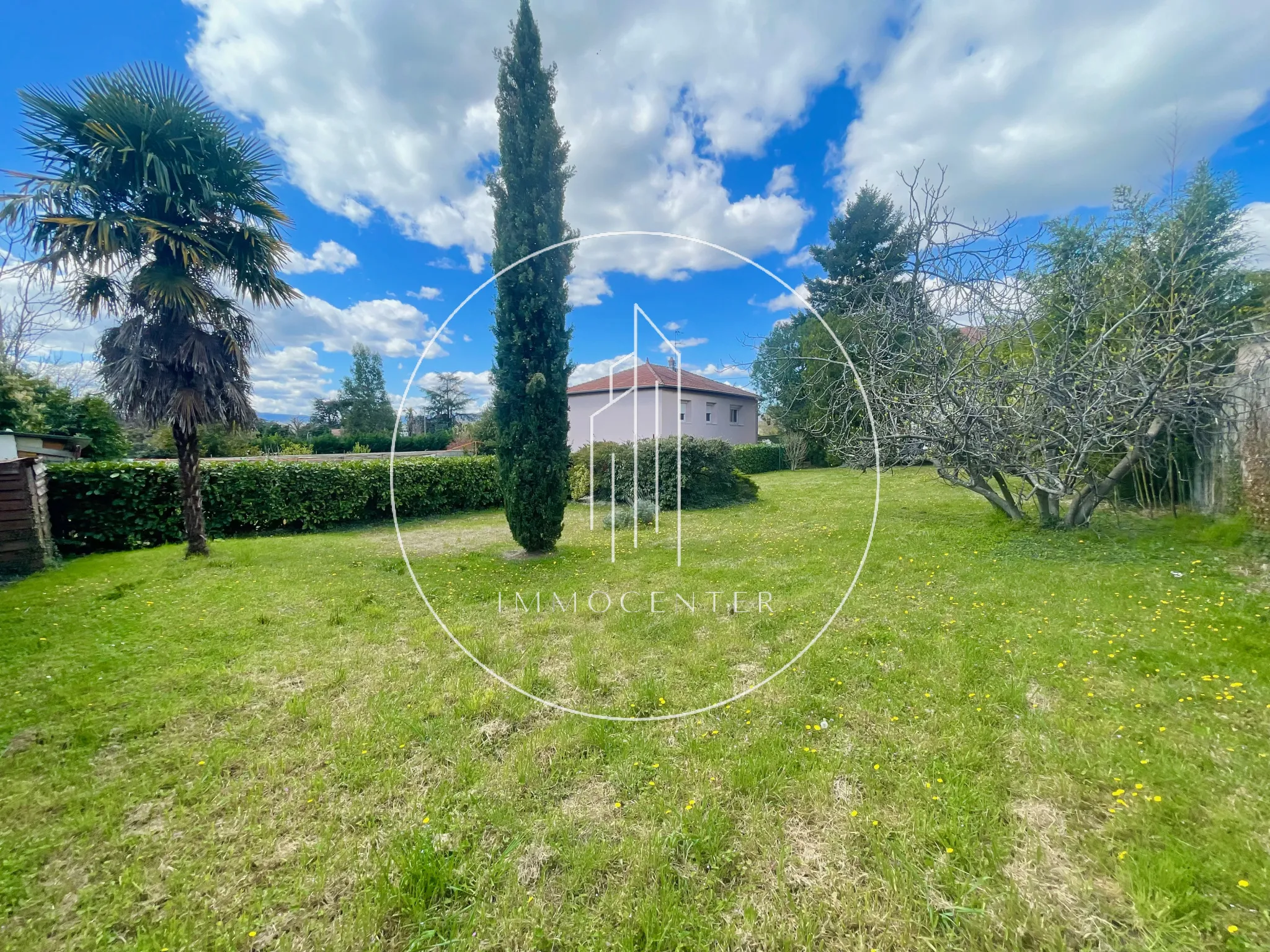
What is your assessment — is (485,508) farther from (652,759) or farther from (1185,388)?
Result: (1185,388)

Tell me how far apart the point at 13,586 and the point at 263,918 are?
262 inches

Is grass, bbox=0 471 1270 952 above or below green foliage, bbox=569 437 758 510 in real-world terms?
below

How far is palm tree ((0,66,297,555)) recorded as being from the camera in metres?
5.11

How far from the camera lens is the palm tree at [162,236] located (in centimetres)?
511

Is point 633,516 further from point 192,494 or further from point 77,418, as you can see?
point 77,418

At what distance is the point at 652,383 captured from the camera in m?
13.1

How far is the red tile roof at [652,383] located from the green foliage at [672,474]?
1.79 meters

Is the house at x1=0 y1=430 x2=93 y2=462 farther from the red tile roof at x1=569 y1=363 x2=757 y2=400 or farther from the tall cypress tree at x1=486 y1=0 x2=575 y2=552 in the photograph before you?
the red tile roof at x1=569 y1=363 x2=757 y2=400

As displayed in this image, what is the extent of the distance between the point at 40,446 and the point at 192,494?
5919 mm

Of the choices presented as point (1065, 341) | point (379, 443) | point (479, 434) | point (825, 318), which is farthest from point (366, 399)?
point (1065, 341)

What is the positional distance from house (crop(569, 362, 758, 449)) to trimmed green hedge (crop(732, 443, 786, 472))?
62.3 inches

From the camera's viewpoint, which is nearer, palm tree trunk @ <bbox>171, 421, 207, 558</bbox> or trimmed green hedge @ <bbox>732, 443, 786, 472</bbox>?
palm tree trunk @ <bbox>171, 421, 207, 558</bbox>

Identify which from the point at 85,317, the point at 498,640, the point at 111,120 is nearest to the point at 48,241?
the point at 85,317

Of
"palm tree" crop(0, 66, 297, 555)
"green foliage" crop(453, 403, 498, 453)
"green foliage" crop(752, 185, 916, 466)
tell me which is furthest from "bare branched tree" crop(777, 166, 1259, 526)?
"palm tree" crop(0, 66, 297, 555)
